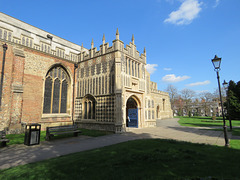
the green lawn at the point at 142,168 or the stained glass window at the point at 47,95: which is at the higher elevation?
the stained glass window at the point at 47,95

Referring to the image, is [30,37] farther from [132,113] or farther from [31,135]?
[132,113]

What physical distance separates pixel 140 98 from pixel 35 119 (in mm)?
11368

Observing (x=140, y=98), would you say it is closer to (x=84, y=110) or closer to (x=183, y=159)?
(x=84, y=110)

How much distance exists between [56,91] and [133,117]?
9.78 m

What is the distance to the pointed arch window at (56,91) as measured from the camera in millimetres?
15180

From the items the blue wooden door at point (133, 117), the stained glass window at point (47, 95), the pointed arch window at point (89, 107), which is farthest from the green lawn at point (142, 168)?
the stained glass window at point (47, 95)

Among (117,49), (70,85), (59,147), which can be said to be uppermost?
(117,49)

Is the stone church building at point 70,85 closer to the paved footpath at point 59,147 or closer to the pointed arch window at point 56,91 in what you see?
the pointed arch window at point 56,91

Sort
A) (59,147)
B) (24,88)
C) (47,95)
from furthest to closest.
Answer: (47,95) < (24,88) < (59,147)

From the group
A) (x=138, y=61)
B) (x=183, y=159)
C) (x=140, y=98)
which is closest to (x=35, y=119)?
(x=140, y=98)

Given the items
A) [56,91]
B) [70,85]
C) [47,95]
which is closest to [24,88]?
[47,95]

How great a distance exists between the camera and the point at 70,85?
56.7 feet

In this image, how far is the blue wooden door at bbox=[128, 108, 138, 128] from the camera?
15.9 metres

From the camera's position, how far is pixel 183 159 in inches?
181
